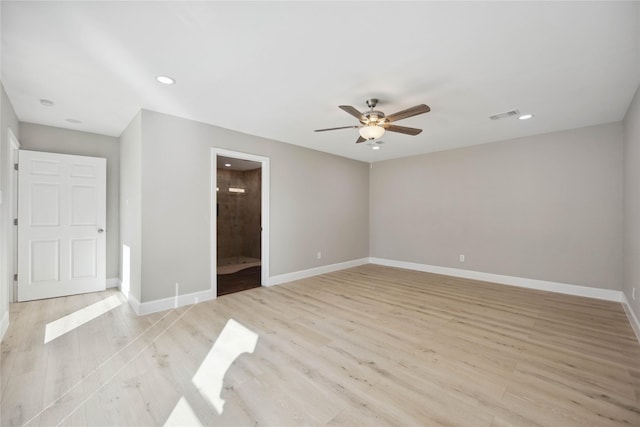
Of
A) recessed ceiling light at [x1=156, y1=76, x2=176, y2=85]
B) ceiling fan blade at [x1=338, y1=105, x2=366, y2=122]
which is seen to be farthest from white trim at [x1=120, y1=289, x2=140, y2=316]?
ceiling fan blade at [x1=338, y1=105, x2=366, y2=122]

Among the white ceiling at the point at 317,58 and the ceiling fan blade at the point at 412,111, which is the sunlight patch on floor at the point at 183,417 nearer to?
the white ceiling at the point at 317,58

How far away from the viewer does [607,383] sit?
2.05m

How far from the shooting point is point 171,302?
11.9 feet

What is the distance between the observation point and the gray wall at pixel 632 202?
9.71 feet

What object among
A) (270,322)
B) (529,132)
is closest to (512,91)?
(529,132)

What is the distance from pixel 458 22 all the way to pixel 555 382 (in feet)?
8.93

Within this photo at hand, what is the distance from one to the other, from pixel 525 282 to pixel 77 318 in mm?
6581

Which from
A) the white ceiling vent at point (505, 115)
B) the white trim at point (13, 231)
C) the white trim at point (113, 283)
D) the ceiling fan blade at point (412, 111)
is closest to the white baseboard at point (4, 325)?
the white trim at point (13, 231)

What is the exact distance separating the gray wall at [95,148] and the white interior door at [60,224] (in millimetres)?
178

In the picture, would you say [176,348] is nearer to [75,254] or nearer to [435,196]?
[75,254]

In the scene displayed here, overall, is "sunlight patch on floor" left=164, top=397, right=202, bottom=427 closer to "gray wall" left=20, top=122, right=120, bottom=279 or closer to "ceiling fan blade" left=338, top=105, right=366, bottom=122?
"ceiling fan blade" left=338, top=105, right=366, bottom=122

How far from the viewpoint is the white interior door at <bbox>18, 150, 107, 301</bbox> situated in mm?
3846

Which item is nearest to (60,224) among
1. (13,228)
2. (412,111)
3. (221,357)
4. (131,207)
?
(13,228)

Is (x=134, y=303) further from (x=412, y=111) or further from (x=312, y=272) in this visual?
(x=412, y=111)
